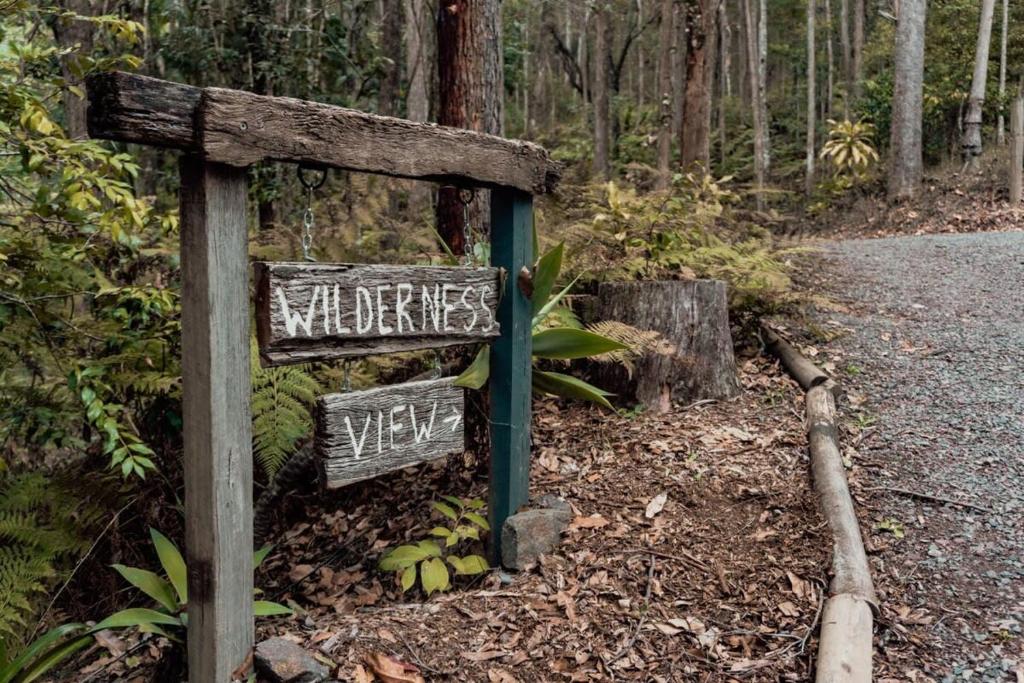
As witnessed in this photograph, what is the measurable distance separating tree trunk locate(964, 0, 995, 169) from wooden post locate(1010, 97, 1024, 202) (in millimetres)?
1946

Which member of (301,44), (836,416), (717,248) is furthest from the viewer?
(301,44)

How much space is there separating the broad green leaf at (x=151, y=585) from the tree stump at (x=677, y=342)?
2.82 metres

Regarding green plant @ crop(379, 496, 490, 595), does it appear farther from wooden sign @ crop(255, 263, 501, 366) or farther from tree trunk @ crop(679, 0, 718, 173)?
tree trunk @ crop(679, 0, 718, 173)

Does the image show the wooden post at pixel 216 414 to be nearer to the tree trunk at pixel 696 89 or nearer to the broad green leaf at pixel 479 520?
the broad green leaf at pixel 479 520

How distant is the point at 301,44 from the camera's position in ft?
31.8

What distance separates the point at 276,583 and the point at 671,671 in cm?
198

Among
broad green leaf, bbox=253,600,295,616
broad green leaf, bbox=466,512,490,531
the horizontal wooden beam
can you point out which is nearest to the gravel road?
broad green leaf, bbox=466,512,490,531

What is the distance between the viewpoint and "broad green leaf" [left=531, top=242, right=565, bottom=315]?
11.5 feet

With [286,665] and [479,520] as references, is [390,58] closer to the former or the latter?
[479,520]

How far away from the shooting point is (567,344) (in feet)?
12.1

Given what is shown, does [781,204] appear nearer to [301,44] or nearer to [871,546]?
[301,44]

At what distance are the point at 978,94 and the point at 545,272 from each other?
13476mm

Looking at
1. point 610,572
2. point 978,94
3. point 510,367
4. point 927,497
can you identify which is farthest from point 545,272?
point 978,94

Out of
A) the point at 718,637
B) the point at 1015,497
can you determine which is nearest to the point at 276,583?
the point at 718,637
